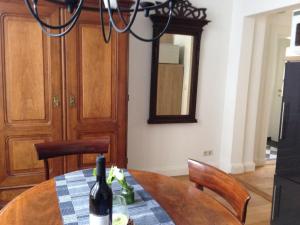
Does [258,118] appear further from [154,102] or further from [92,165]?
[92,165]

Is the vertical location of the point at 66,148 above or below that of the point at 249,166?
above

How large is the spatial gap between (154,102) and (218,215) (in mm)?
2270

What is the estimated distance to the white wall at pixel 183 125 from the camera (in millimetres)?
3305

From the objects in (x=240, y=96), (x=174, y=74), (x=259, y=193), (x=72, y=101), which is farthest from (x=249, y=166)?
(x=72, y=101)

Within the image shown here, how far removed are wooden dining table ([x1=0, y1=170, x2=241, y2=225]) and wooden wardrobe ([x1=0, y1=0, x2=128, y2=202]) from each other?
1133mm

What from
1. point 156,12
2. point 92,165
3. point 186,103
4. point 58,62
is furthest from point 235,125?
point 58,62

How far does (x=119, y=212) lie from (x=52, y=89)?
1685mm

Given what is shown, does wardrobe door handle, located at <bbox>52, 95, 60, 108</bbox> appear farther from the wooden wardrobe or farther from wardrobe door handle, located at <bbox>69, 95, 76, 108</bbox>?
wardrobe door handle, located at <bbox>69, 95, 76, 108</bbox>

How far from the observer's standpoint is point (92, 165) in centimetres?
265

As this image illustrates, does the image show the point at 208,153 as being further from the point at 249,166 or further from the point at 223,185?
the point at 223,185

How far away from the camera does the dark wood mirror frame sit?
10.6ft

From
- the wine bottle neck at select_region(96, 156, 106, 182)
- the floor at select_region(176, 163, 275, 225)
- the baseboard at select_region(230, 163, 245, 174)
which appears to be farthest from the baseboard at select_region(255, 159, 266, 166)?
the wine bottle neck at select_region(96, 156, 106, 182)

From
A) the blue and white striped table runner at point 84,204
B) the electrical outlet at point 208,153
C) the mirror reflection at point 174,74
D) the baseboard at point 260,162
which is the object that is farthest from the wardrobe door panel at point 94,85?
the baseboard at point 260,162

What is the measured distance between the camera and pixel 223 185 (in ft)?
4.50
